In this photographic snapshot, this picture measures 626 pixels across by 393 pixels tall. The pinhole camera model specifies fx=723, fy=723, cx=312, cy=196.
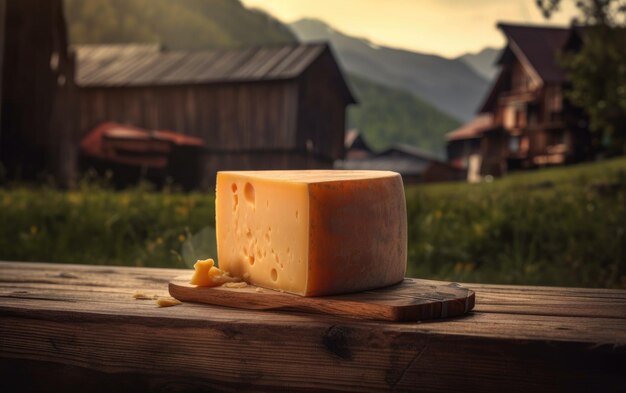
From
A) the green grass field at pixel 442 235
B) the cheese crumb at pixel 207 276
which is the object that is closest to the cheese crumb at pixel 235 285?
the cheese crumb at pixel 207 276

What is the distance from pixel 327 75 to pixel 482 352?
2451 cm

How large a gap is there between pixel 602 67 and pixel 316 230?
44.6 ft

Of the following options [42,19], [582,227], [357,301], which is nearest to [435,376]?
[357,301]

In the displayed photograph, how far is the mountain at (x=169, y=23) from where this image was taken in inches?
2028

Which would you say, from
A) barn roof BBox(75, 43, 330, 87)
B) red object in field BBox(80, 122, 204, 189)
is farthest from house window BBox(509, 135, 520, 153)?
red object in field BBox(80, 122, 204, 189)

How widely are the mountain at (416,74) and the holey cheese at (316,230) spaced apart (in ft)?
246

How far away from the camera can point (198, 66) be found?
25.0m

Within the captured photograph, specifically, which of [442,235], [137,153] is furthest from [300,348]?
[137,153]

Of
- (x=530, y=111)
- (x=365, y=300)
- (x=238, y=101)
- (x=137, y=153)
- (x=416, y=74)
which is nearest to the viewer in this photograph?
(x=365, y=300)

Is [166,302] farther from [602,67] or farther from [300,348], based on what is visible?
[602,67]

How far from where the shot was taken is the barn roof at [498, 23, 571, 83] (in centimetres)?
3047

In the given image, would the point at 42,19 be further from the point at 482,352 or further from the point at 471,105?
the point at 471,105

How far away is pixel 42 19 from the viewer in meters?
12.2

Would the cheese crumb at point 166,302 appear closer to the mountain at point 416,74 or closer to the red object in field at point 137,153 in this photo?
the red object in field at point 137,153
